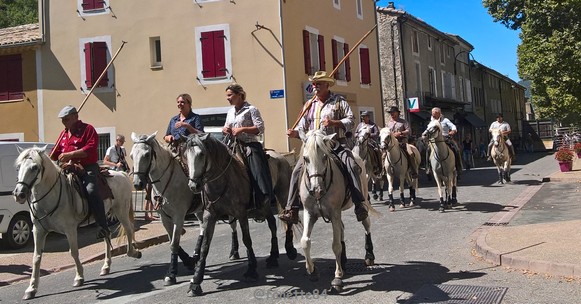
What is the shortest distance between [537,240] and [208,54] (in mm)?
15482

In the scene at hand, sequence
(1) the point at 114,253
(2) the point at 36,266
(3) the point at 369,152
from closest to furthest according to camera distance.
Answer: (2) the point at 36,266 < (1) the point at 114,253 < (3) the point at 369,152

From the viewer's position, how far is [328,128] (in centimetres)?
696

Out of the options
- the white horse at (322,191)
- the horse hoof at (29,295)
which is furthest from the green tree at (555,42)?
the horse hoof at (29,295)

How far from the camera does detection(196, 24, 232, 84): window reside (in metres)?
20.7

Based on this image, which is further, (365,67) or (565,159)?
(365,67)

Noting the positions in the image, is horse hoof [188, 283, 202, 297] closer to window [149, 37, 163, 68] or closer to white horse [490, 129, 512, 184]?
white horse [490, 129, 512, 184]

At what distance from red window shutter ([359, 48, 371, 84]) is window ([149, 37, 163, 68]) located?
989cm

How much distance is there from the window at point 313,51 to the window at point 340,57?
Answer: 3.50ft

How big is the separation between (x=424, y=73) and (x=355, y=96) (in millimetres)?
13828

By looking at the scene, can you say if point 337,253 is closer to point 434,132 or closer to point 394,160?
point 434,132

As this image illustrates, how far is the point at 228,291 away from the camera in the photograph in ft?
21.3

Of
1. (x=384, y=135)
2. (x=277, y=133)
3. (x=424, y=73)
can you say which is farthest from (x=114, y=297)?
(x=424, y=73)

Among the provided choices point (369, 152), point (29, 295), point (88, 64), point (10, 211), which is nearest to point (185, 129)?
point (29, 295)

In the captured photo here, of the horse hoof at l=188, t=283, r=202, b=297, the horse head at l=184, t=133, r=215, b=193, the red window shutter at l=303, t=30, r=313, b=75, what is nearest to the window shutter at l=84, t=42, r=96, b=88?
the red window shutter at l=303, t=30, r=313, b=75
